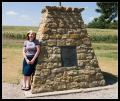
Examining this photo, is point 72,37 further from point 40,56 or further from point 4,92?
point 4,92

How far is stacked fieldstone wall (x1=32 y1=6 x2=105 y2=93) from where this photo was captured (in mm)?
10531

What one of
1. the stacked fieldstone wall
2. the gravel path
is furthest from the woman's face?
the gravel path

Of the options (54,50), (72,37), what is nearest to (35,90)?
(54,50)

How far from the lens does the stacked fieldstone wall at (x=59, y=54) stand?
415 inches

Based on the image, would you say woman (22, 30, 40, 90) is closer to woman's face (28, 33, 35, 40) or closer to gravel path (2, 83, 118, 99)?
woman's face (28, 33, 35, 40)

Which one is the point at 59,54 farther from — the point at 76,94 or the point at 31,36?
the point at 76,94

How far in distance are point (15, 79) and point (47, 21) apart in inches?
129

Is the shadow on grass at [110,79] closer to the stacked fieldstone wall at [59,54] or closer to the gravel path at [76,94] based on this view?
the stacked fieldstone wall at [59,54]

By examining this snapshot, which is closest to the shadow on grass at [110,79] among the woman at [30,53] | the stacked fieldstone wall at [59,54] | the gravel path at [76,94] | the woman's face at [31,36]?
the stacked fieldstone wall at [59,54]

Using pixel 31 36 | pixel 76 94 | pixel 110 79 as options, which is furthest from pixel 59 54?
pixel 110 79

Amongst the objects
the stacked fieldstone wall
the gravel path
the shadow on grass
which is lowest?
the gravel path

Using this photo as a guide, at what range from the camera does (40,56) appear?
10516mm

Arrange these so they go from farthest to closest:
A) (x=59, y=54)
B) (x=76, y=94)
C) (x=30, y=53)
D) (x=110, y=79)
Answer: (x=110, y=79) < (x=59, y=54) < (x=30, y=53) < (x=76, y=94)

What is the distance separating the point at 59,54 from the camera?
10.7m
